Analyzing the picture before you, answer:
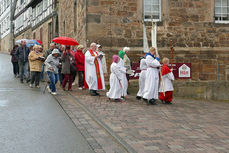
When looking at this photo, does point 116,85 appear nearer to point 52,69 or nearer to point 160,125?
point 52,69

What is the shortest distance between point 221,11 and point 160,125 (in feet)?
39.5

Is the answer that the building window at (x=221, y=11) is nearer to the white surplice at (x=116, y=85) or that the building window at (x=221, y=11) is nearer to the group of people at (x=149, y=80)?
the group of people at (x=149, y=80)

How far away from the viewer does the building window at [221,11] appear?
17.7m

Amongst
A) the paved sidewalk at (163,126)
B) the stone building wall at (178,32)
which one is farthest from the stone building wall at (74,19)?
the paved sidewalk at (163,126)

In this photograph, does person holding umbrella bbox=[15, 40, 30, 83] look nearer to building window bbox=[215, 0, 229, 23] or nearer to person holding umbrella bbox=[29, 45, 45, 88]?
person holding umbrella bbox=[29, 45, 45, 88]

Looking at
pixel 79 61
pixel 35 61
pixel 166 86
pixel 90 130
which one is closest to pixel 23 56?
pixel 35 61

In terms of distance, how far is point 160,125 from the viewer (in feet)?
24.2

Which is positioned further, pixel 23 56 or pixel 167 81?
pixel 23 56

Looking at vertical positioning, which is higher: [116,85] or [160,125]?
[116,85]

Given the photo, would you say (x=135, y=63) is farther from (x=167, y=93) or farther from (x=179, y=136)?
(x=179, y=136)

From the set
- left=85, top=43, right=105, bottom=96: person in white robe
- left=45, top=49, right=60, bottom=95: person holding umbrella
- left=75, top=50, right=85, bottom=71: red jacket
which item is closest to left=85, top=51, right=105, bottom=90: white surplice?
left=85, top=43, right=105, bottom=96: person in white robe

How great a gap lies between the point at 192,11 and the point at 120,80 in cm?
801

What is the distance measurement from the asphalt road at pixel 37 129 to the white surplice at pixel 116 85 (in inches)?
69.0

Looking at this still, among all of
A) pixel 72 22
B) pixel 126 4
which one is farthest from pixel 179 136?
pixel 72 22
